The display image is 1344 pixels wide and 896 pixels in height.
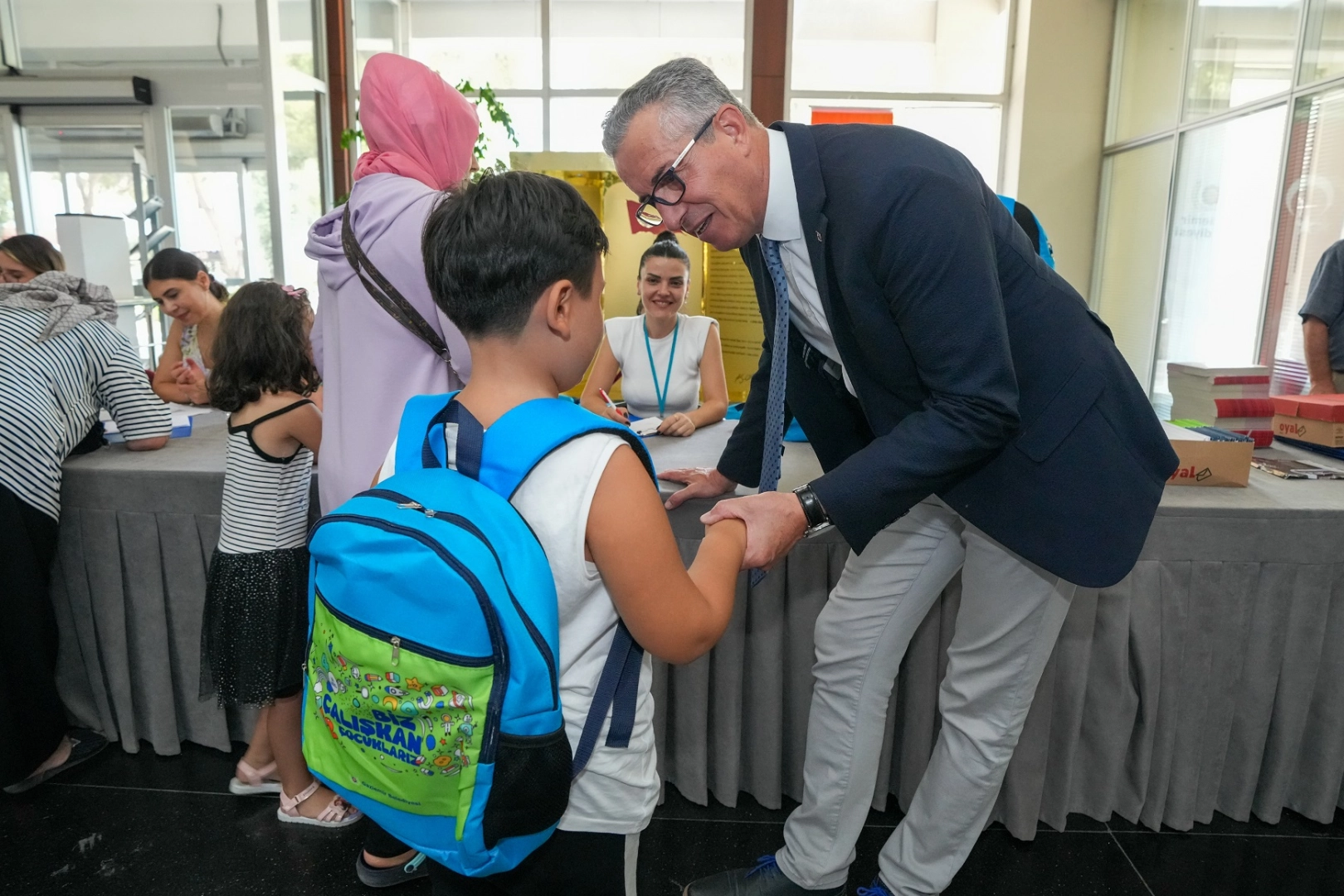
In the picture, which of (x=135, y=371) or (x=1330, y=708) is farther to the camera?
(x=135, y=371)

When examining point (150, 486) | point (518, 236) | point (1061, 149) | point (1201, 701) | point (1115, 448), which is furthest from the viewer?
point (1061, 149)

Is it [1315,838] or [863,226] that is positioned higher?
[863,226]

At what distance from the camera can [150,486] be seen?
1.98 meters

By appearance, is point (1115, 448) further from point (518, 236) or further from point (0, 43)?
point (0, 43)

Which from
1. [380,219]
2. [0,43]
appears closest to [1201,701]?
[380,219]

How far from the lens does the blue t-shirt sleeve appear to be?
3164 mm

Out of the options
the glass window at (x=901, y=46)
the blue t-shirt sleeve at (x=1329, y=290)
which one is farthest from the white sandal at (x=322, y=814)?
the glass window at (x=901, y=46)

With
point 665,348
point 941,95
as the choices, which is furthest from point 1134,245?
point 665,348

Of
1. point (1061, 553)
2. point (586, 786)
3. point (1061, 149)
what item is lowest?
point (586, 786)

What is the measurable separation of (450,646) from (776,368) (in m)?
0.77

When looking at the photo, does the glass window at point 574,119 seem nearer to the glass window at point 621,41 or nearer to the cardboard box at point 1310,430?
the glass window at point 621,41

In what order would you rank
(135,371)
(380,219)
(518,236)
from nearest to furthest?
(518,236), (380,219), (135,371)

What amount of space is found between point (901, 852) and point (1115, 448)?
0.81 meters

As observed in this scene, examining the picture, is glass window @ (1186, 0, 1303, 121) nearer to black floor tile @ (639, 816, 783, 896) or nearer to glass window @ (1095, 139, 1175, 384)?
glass window @ (1095, 139, 1175, 384)
